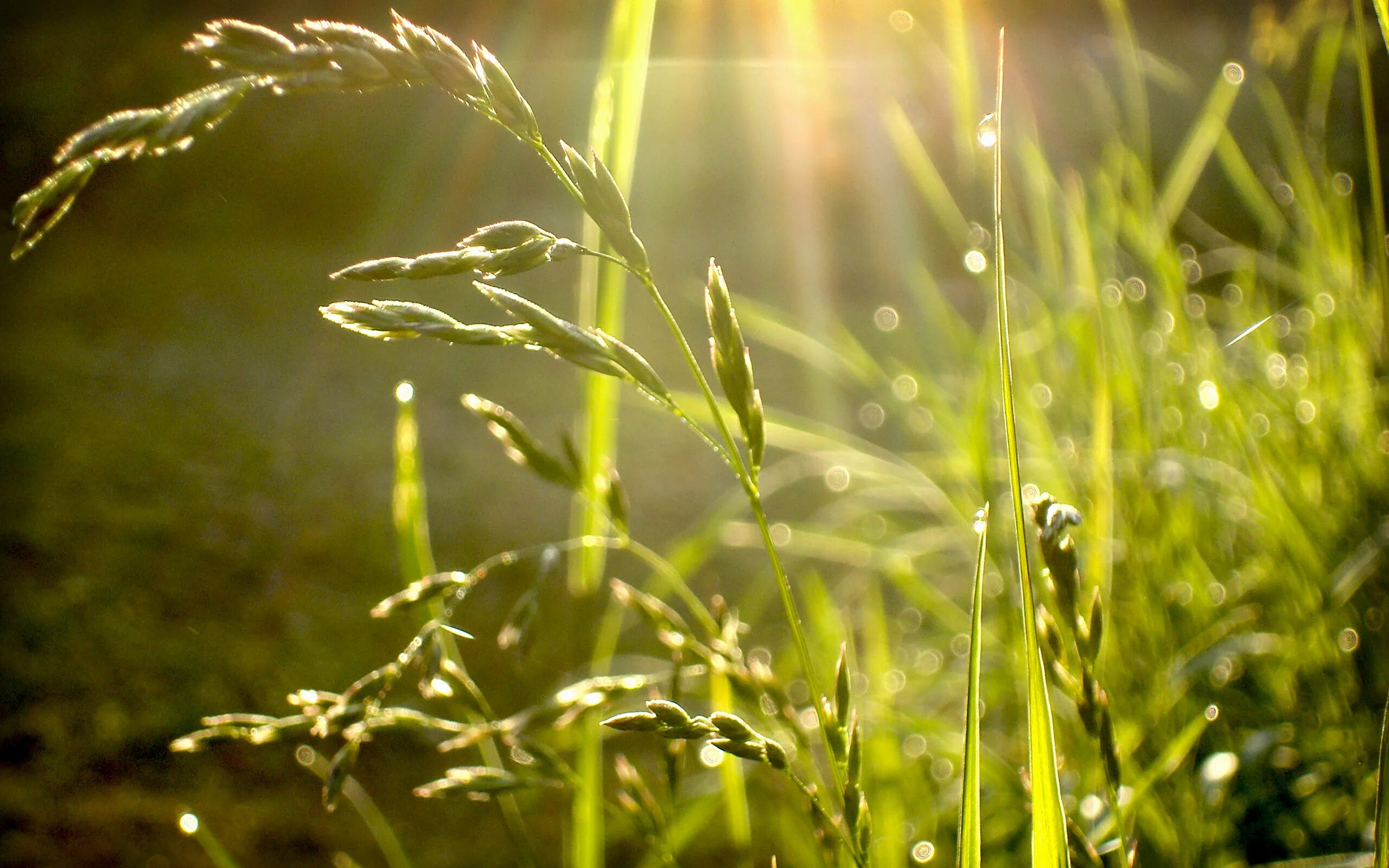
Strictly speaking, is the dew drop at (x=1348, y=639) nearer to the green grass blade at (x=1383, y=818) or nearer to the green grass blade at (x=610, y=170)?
the green grass blade at (x=1383, y=818)

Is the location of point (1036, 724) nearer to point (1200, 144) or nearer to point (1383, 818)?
point (1383, 818)

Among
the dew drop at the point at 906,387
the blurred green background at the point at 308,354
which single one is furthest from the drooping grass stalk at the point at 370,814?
the dew drop at the point at 906,387

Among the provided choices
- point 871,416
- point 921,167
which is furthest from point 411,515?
point 871,416

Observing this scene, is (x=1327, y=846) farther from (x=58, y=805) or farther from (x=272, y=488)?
(x=272, y=488)

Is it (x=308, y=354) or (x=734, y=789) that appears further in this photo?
(x=308, y=354)

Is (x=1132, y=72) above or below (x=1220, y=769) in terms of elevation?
above
